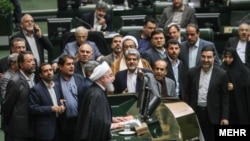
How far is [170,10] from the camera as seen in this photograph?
1289cm

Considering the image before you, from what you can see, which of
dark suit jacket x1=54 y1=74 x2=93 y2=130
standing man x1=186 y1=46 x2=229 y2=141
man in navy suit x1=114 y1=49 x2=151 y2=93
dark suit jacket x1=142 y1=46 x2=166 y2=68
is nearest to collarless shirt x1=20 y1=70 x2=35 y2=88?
dark suit jacket x1=54 y1=74 x2=93 y2=130

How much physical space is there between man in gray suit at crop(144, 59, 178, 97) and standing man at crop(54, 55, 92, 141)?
922 millimetres

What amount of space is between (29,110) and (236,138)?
2.48 meters

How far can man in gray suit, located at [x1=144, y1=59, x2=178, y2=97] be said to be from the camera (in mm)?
9570

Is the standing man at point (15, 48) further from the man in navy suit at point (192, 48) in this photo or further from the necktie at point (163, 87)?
the man in navy suit at point (192, 48)

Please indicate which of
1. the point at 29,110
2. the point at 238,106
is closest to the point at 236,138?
the point at 238,106

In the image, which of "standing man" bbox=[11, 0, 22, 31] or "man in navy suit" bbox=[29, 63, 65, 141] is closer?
"man in navy suit" bbox=[29, 63, 65, 141]

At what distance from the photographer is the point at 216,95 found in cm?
988

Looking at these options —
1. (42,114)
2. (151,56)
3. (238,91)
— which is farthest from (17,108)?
(238,91)

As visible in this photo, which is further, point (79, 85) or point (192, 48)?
point (192, 48)

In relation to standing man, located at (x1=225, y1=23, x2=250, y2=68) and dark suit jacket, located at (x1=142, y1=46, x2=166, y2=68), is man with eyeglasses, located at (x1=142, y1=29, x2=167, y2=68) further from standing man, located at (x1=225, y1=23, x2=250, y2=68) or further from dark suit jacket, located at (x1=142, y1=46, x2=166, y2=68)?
standing man, located at (x1=225, y1=23, x2=250, y2=68)

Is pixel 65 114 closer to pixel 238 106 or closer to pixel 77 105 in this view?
pixel 77 105

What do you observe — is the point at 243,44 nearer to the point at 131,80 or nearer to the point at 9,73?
the point at 131,80

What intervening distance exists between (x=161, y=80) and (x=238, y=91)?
1.40 meters
